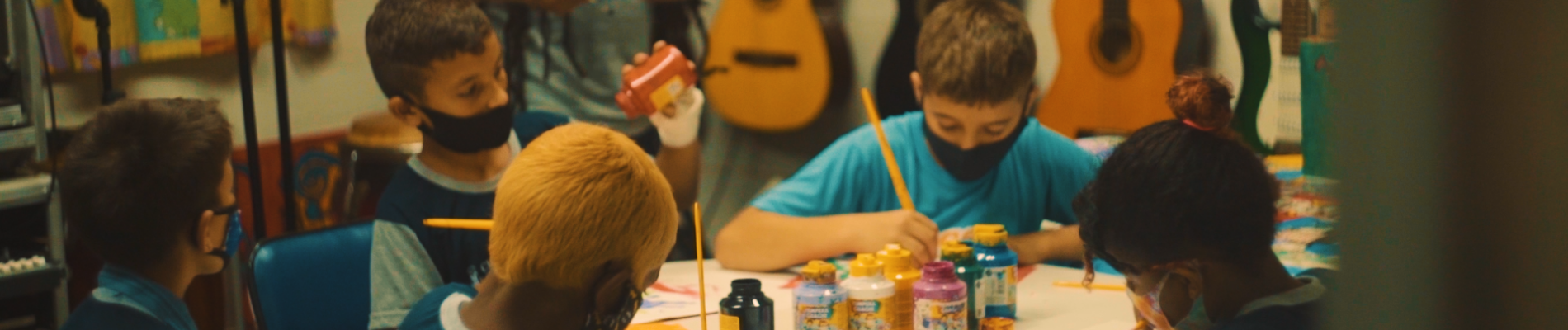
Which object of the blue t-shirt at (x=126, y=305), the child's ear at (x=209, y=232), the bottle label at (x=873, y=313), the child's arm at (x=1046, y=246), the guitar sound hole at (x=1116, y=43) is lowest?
the child's arm at (x=1046, y=246)

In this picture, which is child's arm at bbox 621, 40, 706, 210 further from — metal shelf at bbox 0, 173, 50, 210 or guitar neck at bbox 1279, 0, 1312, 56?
guitar neck at bbox 1279, 0, 1312, 56

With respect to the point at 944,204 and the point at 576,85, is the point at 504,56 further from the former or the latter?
the point at 944,204

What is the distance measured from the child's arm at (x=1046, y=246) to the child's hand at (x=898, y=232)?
0.64ft

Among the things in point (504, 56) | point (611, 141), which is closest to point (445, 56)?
point (504, 56)

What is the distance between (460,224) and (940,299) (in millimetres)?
994

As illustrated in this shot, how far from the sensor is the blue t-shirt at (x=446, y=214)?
2410mm

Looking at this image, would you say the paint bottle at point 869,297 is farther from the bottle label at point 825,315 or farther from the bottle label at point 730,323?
the bottle label at point 730,323

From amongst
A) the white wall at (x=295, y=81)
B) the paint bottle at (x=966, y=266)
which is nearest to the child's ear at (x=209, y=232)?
the white wall at (x=295, y=81)

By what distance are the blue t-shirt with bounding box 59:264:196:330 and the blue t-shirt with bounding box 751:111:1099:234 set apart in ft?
4.38

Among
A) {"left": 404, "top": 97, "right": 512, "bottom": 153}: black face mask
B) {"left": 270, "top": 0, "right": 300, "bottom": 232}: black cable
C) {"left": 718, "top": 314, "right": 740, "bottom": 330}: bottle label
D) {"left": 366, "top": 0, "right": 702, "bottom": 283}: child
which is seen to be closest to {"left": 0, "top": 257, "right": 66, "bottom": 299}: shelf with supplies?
{"left": 270, "top": 0, "right": 300, "bottom": 232}: black cable

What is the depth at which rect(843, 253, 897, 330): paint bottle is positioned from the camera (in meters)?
1.96

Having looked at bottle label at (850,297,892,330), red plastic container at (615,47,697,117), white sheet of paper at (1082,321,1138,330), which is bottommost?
white sheet of paper at (1082,321,1138,330)

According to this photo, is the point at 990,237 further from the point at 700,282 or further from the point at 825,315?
the point at 700,282

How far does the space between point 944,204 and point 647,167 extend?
1.24m
